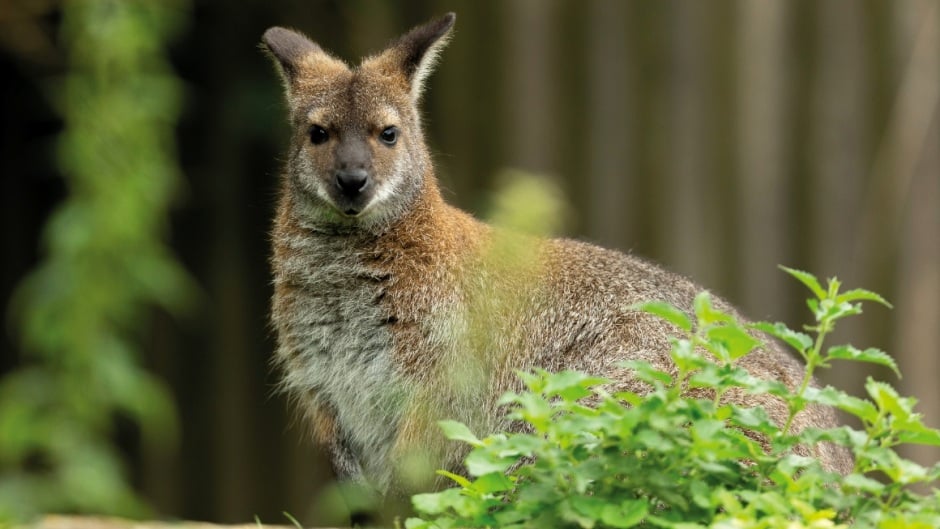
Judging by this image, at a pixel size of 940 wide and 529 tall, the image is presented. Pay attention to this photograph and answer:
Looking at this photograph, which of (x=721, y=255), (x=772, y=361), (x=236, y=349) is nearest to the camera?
(x=772, y=361)

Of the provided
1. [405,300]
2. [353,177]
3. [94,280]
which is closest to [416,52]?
[353,177]

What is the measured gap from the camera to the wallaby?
5105 mm

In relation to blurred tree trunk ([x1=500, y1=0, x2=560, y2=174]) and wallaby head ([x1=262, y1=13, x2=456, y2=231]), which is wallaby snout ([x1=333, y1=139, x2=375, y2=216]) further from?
blurred tree trunk ([x1=500, y1=0, x2=560, y2=174])

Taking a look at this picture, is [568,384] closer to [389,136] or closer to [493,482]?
[493,482]

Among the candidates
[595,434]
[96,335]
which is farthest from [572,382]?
[96,335]

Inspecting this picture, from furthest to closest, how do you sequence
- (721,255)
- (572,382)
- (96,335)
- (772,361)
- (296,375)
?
(721,255) < (96,335) < (296,375) < (772,361) < (572,382)

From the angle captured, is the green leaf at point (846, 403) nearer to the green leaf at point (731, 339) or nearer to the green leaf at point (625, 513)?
the green leaf at point (731, 339)

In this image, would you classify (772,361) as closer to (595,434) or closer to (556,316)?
(556,316)

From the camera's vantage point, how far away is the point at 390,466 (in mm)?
5207

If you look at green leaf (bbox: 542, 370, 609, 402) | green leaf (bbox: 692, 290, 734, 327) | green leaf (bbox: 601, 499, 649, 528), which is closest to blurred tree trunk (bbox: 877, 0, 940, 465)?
green leaf (bbox: 692, 290, 734, 327)

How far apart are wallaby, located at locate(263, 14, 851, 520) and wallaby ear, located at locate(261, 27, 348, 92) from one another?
0.33ft

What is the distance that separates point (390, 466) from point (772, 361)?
57.9 inches

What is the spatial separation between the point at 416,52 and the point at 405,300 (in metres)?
1.09

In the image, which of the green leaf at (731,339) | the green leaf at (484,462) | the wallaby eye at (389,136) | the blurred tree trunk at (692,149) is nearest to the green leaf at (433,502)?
the green leaf at (484,462)
